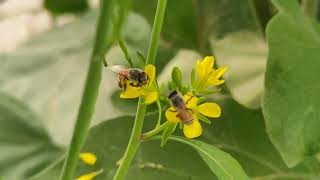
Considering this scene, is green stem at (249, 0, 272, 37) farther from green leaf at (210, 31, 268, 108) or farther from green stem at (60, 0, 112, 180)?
green stem at (60, 0, 112, 180)

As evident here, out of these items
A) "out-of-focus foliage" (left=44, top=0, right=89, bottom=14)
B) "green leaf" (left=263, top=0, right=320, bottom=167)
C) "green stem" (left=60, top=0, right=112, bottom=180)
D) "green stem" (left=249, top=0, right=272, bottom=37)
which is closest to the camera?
"green stem" (left=60, top=0, right=112, bottom=180)

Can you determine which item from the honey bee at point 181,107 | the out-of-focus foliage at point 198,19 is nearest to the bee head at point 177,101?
the honey bee at point 181,107

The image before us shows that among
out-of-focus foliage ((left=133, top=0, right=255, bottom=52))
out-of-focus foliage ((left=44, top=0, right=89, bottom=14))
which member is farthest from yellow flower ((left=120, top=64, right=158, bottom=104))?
out-of-focus foliage ((left=44, top=0, right=89, bottom=14))

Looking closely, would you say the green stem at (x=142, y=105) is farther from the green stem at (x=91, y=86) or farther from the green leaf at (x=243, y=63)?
the green leaf at (x=243, y=63)

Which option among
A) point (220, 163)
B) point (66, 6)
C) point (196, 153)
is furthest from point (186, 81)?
point (66, 6)

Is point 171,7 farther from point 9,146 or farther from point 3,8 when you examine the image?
point 3,8

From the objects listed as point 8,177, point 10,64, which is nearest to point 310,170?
point 8,177

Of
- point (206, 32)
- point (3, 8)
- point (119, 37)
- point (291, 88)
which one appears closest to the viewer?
point (119, 37)

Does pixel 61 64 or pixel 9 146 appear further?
pixel 61 64
